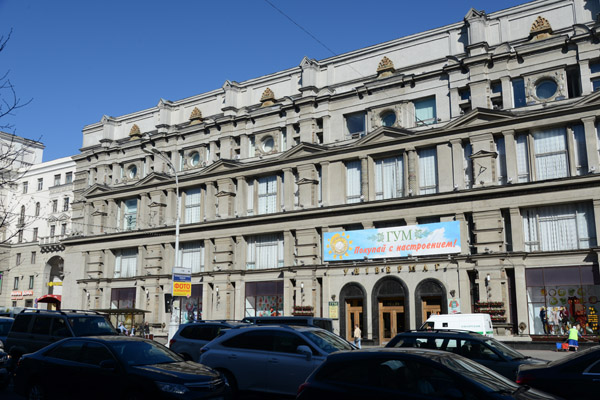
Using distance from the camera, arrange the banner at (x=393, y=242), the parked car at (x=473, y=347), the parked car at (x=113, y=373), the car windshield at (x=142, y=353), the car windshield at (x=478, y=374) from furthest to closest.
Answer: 1. the banner at (x=393, y=242)
2. the parked car at (x=473, y=347)
3. the car windshield at (x=142, y=353)
4. the parked car at (x=113, y=373)
5. the car windshield at (x=478, y=374)

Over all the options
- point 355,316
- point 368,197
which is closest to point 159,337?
point 355,316

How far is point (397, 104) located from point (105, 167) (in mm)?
30958

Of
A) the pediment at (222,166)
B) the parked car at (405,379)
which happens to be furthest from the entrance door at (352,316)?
the parked car at (405,379)

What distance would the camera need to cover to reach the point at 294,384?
43.5 ft

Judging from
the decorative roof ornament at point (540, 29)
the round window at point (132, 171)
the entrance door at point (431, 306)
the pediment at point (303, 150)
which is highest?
the decorative roof ornament at point (540, 29)

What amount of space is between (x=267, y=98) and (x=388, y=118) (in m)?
11.1

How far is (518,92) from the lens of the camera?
36156mm

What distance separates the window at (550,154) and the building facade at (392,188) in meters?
0.12

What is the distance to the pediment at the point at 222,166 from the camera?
151 feet

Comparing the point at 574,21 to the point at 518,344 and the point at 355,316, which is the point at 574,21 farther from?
the point at 355,316

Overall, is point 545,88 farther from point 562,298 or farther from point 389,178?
point 562,298

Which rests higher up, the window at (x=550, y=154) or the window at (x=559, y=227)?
the window at (x=550, y=154)

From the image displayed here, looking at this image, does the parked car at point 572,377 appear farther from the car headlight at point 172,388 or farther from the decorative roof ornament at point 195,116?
the decorative roof ornament at point 195,116

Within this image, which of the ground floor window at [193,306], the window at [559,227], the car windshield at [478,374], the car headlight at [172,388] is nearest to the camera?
the car windshield at [478,374]
